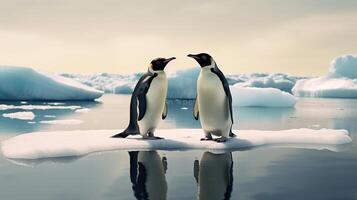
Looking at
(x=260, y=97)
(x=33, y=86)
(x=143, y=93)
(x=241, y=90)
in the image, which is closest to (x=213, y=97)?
(x=143, y=93)

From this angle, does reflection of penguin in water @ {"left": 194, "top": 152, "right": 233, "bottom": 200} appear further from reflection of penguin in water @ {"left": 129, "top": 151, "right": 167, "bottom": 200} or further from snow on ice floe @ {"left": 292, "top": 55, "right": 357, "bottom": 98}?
snow on ice floe @ {"left": 292, "top": 55, "right": 357, "bottom": 98}

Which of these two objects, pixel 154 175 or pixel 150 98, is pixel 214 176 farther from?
pixel 150 98

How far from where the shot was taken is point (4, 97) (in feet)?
99.1

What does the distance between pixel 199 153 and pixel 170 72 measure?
1197 inches

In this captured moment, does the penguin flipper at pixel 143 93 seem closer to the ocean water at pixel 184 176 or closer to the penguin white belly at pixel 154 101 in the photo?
the penguin white belly at pixel 154 101

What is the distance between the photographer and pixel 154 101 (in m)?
7.44

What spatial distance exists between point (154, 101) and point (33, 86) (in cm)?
2308

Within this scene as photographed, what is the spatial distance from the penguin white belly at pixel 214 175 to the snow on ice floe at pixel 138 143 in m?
0.79

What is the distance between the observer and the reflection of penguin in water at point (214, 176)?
377cm

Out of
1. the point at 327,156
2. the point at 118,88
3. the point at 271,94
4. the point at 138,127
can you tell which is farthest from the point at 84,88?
the point at 327,156

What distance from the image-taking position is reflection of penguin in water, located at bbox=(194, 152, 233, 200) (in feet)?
12.4

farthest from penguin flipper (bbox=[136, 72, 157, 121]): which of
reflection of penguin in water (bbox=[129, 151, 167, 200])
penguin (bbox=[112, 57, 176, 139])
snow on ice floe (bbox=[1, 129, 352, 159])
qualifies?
reflection of penguin in water (bbox=[129, 151, 167, 200])

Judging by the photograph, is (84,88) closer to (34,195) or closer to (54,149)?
(54,149)

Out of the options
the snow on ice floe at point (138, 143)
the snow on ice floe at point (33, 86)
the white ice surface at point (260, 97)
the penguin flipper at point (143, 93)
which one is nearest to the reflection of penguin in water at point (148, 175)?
the snow on ice floe at point (138, 143)
